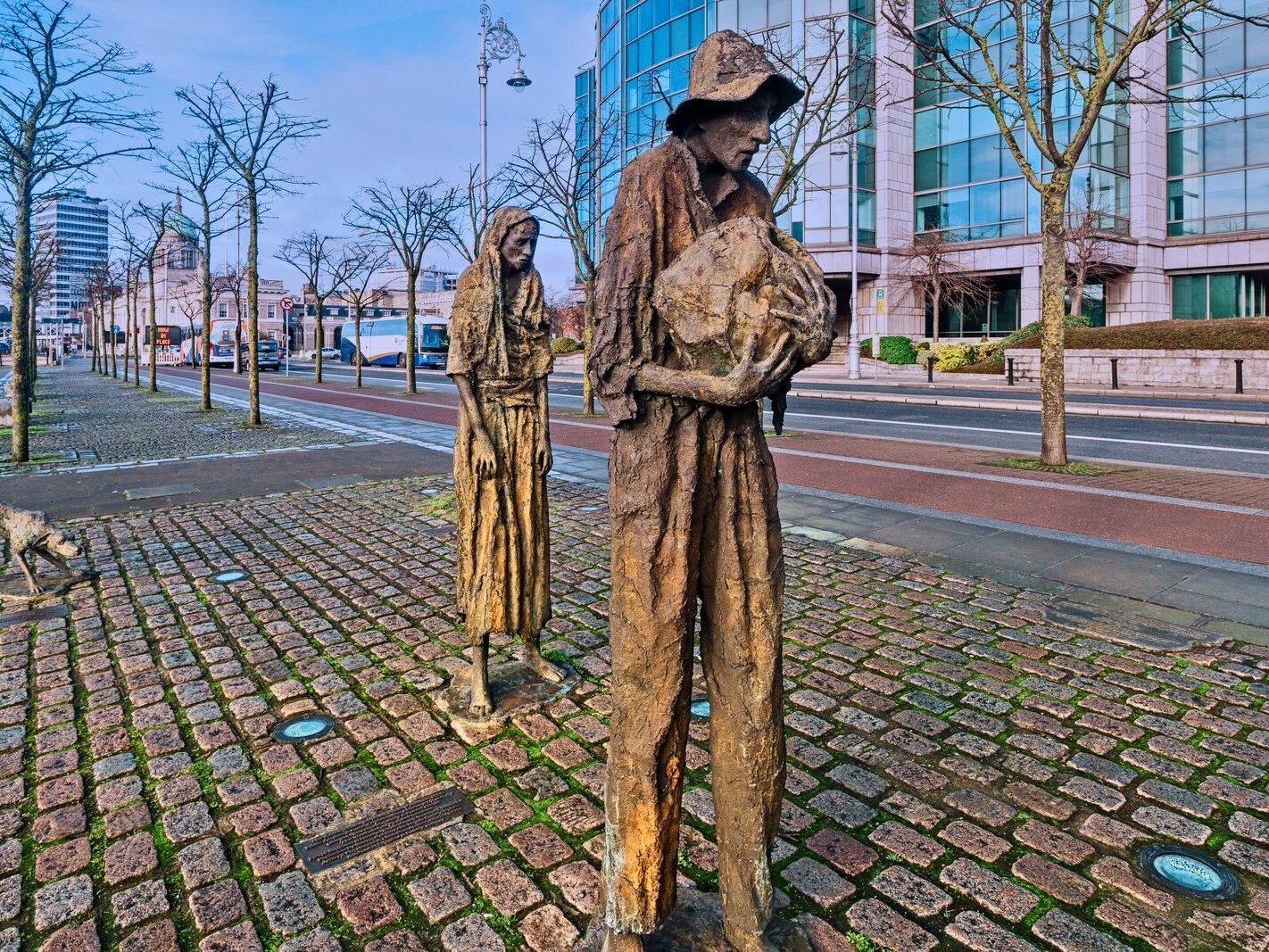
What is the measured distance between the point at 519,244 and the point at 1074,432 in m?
15.2

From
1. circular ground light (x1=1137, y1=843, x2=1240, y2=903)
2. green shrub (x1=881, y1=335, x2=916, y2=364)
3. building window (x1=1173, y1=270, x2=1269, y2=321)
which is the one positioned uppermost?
building window (x1=1173, y1=270, x2=1269, y2=321)

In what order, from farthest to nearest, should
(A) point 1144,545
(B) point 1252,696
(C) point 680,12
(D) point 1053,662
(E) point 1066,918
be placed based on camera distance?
(C) point 680,12 < (A) point 1144,545 < (D) point 1053,662 < (B) point 1252,696 < (E) point 1066,918

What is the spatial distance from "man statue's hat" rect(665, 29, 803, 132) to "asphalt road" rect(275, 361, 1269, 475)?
12.1m

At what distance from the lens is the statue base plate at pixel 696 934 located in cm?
254

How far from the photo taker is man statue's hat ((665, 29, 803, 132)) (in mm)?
2203

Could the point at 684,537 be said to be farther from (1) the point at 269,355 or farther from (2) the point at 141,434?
(1) the point at 269,355

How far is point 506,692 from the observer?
4.73m

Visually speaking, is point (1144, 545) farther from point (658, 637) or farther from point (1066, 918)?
point (658, 637)

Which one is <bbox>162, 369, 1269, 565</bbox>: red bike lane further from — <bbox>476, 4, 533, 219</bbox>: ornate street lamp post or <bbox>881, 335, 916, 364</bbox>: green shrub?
<bbox>881, 335, 916, 364</bbox>: green shrub

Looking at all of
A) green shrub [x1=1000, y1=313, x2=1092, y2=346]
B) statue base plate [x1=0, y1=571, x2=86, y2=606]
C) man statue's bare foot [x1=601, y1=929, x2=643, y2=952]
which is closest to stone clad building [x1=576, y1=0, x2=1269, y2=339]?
green shrub [x1=1000, y1=313, x2=1092, y2=346]

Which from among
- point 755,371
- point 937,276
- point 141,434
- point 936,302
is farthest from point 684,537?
point 937,276

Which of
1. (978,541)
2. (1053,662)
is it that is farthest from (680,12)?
(1053,662)

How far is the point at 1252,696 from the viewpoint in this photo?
4.50m

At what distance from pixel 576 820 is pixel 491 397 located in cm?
223
